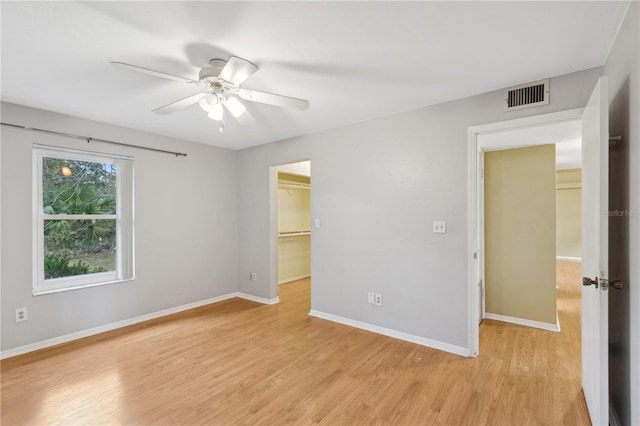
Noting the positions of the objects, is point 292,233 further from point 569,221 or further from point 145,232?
point 569,221

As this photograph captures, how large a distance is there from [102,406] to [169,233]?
2317mm

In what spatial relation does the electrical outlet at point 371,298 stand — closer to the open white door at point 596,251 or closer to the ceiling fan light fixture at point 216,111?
the open white door at point 596,251

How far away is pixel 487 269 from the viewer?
12.8 ft

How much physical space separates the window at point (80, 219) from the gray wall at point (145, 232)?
10cm

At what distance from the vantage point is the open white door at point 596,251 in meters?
1.60

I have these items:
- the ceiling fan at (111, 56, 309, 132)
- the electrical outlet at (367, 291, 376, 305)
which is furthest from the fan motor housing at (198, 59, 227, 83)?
the electrical outlet at (367, 291, 376, 305)

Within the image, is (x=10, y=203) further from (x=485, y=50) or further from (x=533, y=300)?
(x=533, y=300)

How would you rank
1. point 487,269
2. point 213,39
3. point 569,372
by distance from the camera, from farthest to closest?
point 487,269
point 569,372
point 213,39

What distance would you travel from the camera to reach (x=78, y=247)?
11.1ft

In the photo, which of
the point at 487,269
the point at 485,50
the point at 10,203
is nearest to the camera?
the point at 485,50

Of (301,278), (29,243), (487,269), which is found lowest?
(301,278)

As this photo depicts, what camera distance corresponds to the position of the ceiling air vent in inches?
94.7

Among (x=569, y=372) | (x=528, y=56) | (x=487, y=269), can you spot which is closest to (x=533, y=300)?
(x=487, y=269)

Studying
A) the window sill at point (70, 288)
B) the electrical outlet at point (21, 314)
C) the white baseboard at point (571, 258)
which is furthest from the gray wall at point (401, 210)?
the white baseboard at point (571, 258)
